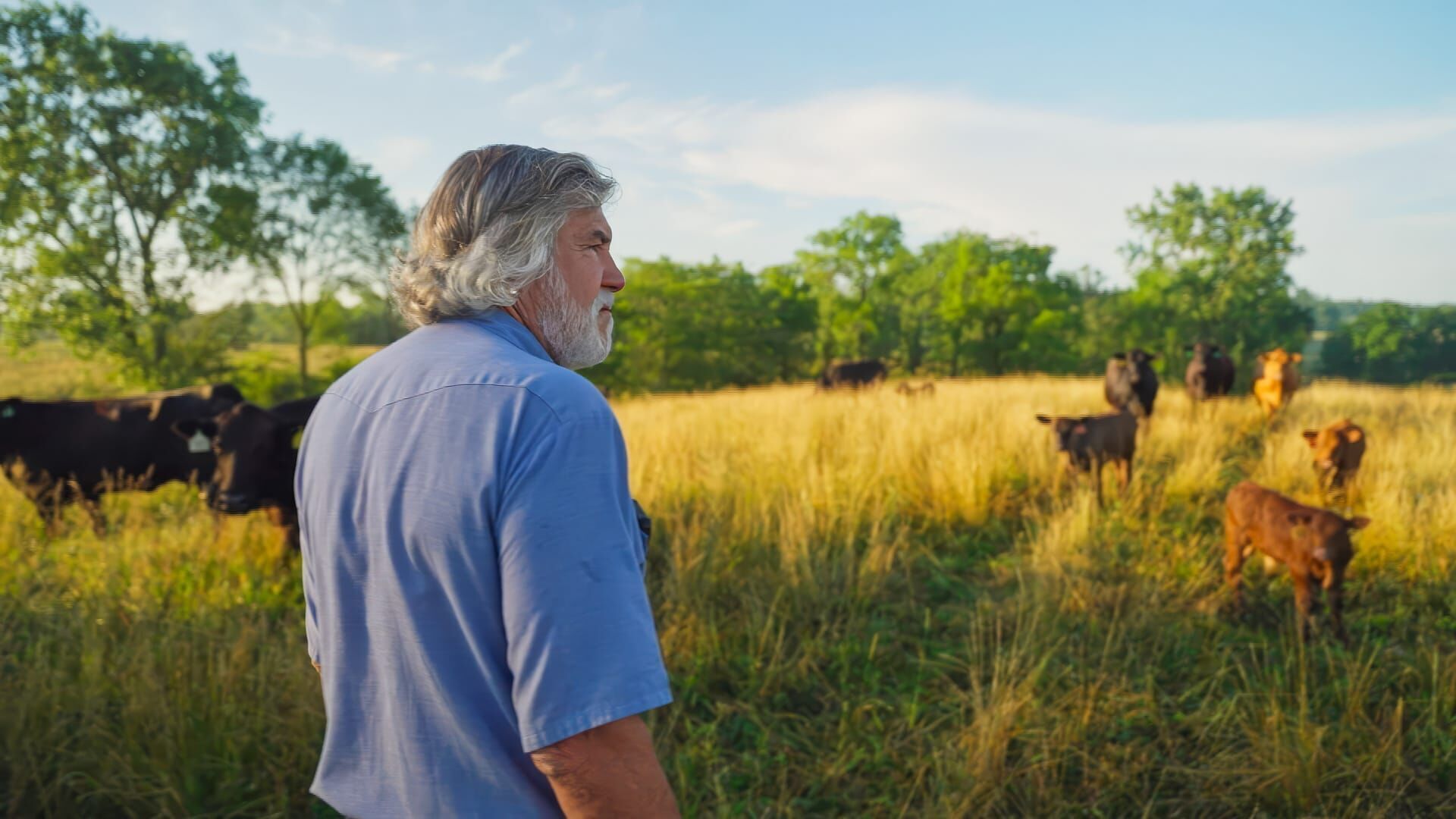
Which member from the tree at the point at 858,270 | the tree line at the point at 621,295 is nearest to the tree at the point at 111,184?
the tree line at the point at 621,295

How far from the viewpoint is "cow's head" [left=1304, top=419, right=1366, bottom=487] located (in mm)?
6570

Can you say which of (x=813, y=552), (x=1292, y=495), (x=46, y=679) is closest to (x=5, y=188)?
(x=46, y=679)

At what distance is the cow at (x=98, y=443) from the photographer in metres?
7.88

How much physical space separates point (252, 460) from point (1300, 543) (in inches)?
293

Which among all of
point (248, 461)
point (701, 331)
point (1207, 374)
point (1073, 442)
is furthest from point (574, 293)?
point (701, 331)

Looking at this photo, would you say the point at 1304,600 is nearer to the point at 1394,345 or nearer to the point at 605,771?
the point at 605,771

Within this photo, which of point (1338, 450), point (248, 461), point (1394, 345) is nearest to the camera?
point (248, 461)

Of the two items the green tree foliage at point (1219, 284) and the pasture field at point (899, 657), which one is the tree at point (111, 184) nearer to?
the pasture field at point (899, 657)

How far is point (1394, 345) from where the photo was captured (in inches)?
2282

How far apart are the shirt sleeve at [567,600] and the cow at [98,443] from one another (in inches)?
329

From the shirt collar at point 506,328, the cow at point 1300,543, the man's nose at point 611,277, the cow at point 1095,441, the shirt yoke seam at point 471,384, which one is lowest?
the cow at point 1300,543

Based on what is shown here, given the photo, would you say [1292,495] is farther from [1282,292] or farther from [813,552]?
[1282,292]

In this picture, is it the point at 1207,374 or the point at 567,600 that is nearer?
the point at 567,600

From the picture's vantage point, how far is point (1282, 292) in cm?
4453
